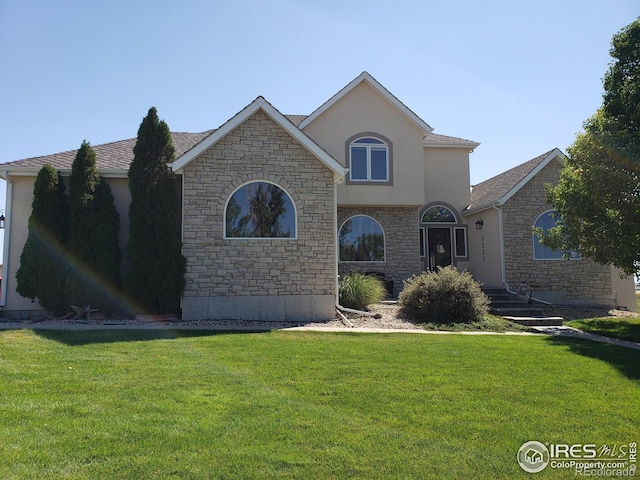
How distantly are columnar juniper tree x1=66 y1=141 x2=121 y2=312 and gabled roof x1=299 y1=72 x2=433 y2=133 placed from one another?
26.1 ft

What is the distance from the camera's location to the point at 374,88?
701 inches

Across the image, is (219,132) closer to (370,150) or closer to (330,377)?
(370,150)

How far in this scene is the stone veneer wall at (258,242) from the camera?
1245cm

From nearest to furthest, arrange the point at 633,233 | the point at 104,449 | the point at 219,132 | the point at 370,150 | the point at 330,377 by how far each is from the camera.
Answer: the point at 104,449 → the point at 330,377 → the point at 633,233 → the point at 219,132 → the point at 370,150

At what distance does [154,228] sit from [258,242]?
278cm

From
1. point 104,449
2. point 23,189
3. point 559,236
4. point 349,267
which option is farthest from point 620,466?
point 23,189

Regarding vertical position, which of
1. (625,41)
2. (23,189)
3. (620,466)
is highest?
(625,41)

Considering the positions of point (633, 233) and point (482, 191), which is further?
point (482, 191)

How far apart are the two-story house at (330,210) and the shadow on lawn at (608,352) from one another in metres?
5.65

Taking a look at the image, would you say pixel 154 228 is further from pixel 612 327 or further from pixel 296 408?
pixel 612 327

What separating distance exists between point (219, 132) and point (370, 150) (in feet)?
23.0

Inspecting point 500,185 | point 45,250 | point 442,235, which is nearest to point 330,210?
point 45,250

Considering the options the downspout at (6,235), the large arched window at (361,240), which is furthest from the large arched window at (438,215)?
the downspout at (6,235)

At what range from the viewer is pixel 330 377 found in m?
6.50
